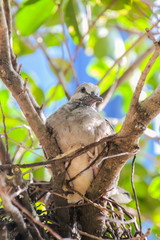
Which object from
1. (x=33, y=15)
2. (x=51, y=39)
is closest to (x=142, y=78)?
(x=33, y=15)

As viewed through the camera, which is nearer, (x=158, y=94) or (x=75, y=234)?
(x=158, y=94)

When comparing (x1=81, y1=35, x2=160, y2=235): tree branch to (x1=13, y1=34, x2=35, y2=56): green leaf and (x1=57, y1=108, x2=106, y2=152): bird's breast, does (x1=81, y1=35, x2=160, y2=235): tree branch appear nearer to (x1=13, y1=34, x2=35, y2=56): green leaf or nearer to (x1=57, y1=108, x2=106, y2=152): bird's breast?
(x1=57, y1=108, x2=106, y2=152): bird's breast

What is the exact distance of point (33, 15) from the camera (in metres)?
3.07

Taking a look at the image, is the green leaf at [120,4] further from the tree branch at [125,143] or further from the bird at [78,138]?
the tree branch at [125,143]

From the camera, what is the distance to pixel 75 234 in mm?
2076

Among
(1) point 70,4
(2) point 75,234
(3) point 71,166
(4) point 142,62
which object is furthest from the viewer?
(4) point 142,62

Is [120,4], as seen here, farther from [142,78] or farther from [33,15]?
[142,78]

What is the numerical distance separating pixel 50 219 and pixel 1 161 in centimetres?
43

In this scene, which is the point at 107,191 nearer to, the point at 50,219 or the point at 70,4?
the point at 50,219

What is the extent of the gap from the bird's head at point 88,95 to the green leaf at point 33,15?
0.57 meters

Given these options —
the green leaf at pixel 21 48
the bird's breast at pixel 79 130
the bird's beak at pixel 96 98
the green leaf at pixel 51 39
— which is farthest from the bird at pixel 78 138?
the green leaf at pixel 51 39

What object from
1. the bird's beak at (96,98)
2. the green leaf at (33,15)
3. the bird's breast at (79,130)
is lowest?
the bird's breast at (79,130)

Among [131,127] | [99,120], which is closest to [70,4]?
[99,120]

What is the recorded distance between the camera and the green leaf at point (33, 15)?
3.05 m
